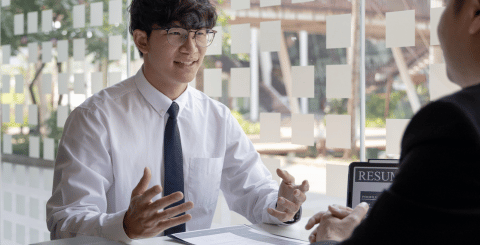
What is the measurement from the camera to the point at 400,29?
2.31 metres

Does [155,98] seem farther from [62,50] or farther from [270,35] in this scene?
[62,50]

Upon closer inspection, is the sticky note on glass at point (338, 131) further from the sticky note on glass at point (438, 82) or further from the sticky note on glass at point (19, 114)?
the sticky note on glass at point (19, 114)

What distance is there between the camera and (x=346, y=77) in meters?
2.54

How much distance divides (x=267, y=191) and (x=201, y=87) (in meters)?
1.48

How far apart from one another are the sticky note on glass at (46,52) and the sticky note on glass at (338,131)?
9.94ft

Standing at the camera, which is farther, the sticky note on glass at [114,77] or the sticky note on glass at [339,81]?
the sticky note on glass at [114,77]

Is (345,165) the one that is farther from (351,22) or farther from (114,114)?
(114,114)

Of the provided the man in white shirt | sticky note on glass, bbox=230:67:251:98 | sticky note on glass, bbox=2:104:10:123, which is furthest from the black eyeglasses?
sticky note on glass, bbox=2:104:10:123

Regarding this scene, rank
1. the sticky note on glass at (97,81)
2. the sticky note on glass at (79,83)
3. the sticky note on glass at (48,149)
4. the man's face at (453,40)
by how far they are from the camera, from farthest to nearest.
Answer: the sticky note on glass at (48,149)
the sticky note on glass at (79,83)
the sticky note on glass at (97,81)
the man's face at (453,40)

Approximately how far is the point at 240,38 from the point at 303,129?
757mm

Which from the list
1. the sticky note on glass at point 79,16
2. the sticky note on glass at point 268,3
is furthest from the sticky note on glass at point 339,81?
the sticky note on glass at point 79,16

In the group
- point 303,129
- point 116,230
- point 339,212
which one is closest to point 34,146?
point 303,129

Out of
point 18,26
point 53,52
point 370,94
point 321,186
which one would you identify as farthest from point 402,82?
point 18,26

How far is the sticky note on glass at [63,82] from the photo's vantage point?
4.23 meters
